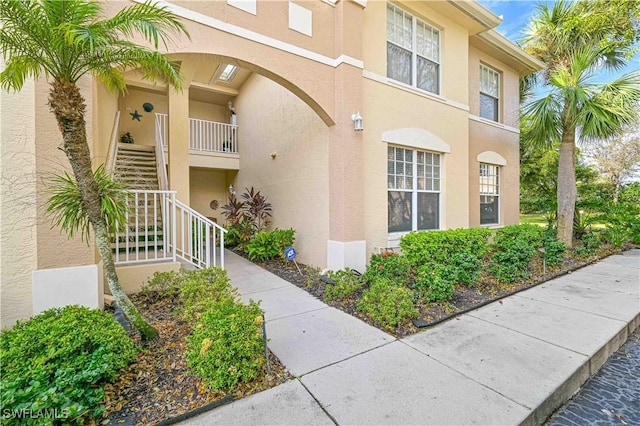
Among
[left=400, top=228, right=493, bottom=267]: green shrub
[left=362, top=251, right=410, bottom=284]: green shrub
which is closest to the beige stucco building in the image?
[left=362, top=251, right=410, bottom=284]: green shrub

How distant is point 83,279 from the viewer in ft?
11.6

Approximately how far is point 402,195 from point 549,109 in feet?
15.8

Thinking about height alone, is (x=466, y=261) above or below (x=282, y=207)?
below

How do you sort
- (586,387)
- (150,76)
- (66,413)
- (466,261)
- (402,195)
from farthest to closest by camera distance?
(402,195)
(466,261)
(150,76)
(586,387)
(66,413)

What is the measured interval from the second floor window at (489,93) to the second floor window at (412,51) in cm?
273

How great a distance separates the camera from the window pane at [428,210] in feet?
23.3

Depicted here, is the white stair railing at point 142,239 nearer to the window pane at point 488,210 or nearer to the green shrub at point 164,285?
the green shrub at point 164,285

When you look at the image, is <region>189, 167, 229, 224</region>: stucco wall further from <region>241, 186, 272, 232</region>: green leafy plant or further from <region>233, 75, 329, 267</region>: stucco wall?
<region>241, 186, 272, 232</region>: green leafy plant

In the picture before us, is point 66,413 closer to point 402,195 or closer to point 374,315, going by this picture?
point 374,315

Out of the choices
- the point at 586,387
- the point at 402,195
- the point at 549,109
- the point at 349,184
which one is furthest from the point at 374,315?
the point at 549,109

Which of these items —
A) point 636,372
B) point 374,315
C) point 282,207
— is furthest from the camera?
point 282,207

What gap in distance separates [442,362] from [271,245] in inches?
206

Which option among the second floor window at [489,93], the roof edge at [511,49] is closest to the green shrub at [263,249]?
the second floor window at [489,93]

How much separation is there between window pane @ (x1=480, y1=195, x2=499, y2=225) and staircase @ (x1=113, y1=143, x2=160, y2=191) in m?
9.76
